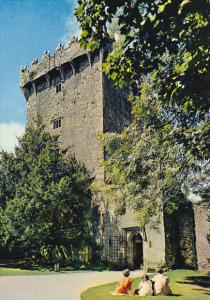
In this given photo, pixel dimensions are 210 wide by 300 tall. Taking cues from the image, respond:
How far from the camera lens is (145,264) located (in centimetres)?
2283

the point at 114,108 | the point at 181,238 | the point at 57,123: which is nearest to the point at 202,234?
the point at 181,238

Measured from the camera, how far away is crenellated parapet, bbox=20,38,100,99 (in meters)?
31.9

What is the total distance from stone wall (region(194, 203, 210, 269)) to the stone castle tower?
0.21 ft

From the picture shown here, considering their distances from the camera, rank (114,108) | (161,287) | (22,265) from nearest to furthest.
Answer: (161,287) → (22,265) → (114,108)

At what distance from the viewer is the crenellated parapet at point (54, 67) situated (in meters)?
31.9

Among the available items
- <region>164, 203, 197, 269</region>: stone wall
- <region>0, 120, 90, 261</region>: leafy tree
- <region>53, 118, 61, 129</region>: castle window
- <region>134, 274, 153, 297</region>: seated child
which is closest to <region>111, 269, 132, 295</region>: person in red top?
<region>134, 274, 153, 297</region>: seated child

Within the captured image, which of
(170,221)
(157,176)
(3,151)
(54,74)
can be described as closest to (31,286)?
(157,176)

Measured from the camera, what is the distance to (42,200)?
78.2 feet

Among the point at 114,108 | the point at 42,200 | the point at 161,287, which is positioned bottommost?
the point at 161,287

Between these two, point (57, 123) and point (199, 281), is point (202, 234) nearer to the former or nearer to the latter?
point (199, 281)

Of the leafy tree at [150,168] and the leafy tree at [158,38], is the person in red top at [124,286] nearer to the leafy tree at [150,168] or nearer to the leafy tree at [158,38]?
the leafy tree at [150,168]

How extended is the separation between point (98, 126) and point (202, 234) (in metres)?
12.2

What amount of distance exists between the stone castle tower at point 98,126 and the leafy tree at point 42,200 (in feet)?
5.85

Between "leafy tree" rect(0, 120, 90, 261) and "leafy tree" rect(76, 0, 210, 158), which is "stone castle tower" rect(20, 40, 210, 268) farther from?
"leafy tree" rect(76, 0, 210, 158)
